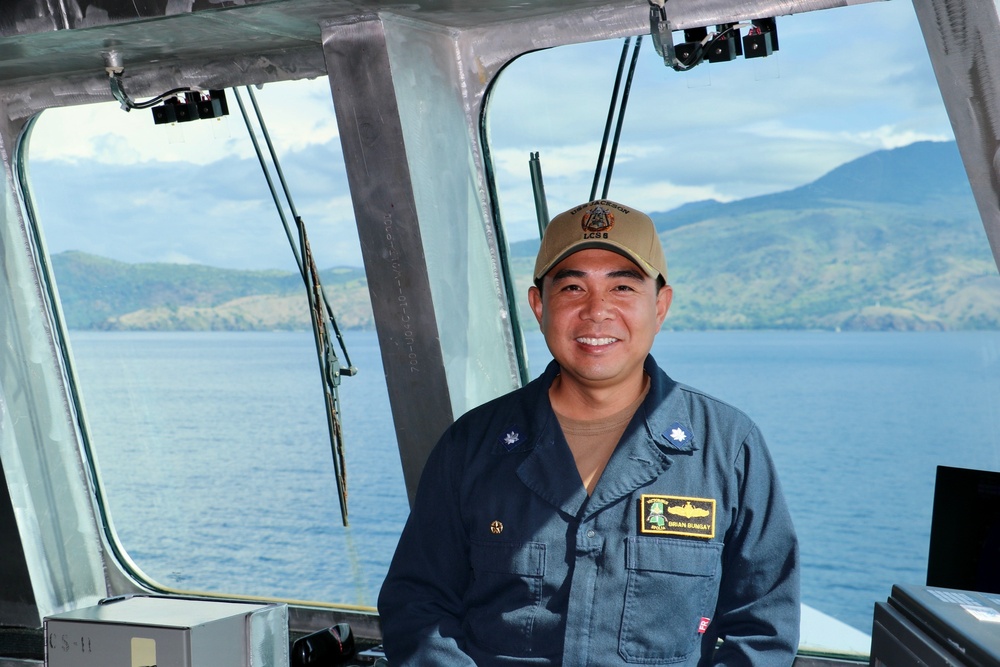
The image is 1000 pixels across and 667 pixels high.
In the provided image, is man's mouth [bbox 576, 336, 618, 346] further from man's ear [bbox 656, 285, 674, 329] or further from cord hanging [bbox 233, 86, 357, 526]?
cord hanging [bbox 233, 86, 357, 526]

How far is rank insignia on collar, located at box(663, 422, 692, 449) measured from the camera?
1.78 m

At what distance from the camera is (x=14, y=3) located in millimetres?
2252

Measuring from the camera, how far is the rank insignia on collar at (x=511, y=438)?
184 centimetres

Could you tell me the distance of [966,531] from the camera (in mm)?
1914

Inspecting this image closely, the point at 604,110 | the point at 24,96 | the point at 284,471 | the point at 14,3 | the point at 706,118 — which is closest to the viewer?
the point at 14,3

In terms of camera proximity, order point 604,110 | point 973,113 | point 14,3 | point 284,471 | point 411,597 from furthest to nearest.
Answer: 1. point 284,471
2. point 604,110
3. point 14,3
4. point 973,113
5. point 411,597

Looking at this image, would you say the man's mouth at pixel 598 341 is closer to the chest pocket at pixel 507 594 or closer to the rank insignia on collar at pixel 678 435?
the rank insignia on collar at pixel 678 435

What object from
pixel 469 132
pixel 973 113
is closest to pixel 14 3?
pixel 469 132

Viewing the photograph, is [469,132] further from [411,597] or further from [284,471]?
[284,471]

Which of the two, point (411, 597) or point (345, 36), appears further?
point (345, 36)

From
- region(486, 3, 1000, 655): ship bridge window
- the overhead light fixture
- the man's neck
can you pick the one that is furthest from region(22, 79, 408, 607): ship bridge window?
the man's neck

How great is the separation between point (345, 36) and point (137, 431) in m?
49.3

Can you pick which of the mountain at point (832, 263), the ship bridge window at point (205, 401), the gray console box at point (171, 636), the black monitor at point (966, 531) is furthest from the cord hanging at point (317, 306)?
the mountain at point (832, 263)

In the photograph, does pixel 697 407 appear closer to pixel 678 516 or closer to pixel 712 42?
pixel 678 516
